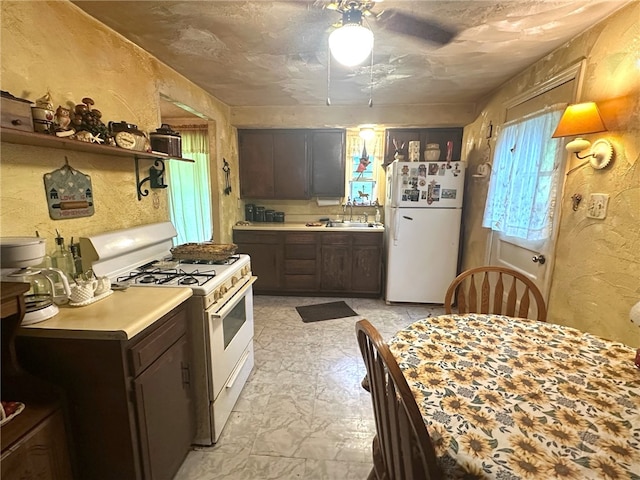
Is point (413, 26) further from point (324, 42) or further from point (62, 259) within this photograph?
point (62, 259)

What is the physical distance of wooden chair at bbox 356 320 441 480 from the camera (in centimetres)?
70

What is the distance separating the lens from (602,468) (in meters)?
0.66

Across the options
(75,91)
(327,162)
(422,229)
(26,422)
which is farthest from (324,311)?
(75,91)

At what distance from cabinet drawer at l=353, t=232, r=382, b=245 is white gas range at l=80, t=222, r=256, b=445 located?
71.7 inches

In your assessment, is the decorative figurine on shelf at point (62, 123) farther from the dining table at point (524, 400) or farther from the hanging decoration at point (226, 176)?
the hanging decoration at point (226, 176)

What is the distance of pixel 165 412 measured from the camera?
1.32m

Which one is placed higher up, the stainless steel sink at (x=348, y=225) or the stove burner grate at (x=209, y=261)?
the stainless steel sink at (x=348, y=225)

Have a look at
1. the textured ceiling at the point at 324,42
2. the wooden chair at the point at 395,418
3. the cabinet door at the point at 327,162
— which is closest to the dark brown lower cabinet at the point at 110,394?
the wooden chair at the point at 395,418

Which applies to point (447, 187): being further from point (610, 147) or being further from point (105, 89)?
point (105, 89)

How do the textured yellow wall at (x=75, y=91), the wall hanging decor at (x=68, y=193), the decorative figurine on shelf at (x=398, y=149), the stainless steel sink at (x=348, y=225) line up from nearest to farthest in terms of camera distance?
1. the textured yellow wall at (x=75, y=91)
2. the wall hanging decor at (x=68, y=193)
3. the decorative figurine on shelf at (x=398, y=149)
4. the stainless steel sink at (x=348, y=225)

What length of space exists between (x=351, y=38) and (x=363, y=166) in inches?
106

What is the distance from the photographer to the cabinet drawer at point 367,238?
11.9ft

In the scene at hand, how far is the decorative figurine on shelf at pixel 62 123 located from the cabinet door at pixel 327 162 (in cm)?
272

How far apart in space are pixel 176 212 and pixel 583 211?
418 cm
